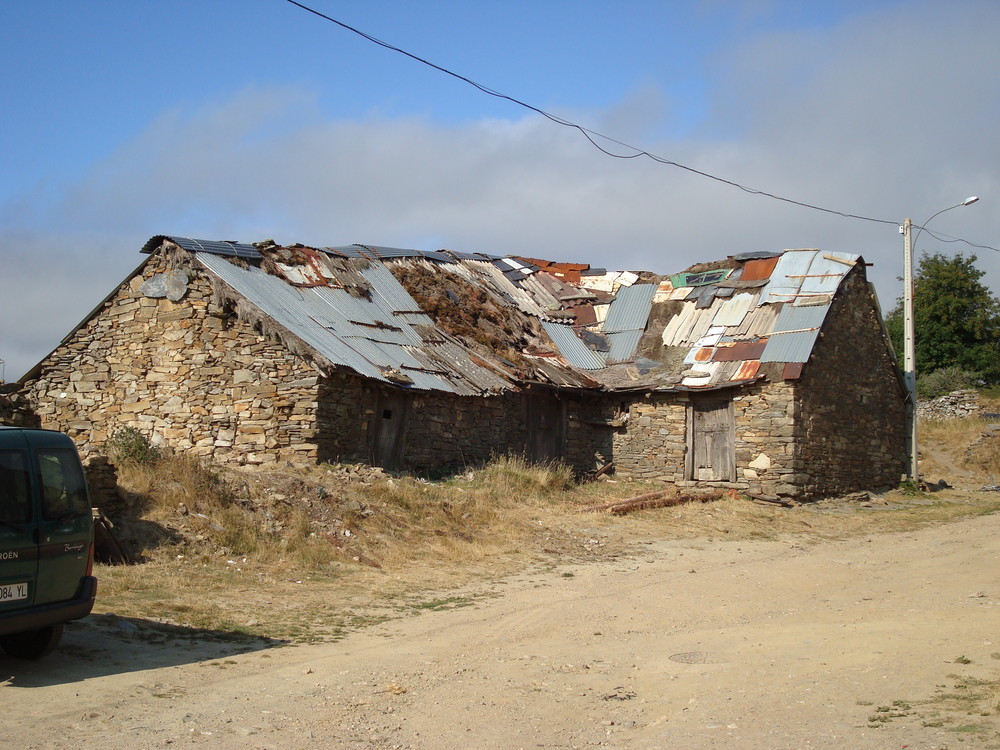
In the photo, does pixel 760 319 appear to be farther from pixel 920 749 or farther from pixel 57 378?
pixel 920 749

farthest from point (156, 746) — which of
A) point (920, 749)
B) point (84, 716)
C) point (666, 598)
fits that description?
point (666, 598)

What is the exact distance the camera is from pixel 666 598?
11.0 metres

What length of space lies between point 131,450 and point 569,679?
8899mm

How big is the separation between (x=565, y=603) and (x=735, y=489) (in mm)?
10658

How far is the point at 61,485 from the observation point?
7.71 m

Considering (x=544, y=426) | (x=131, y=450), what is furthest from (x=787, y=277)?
(x=131, y=450)

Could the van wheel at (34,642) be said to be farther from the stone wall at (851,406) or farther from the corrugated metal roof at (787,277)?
the corrugated metal roof at (787,277)

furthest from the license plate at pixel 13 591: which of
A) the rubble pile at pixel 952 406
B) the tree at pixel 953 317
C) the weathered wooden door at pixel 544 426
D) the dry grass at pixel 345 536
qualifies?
the tree at pixel 953 317

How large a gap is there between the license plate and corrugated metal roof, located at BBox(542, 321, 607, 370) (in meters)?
17.1

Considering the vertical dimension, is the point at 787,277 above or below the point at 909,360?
above

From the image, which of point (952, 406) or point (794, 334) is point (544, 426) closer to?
point (794, 334)

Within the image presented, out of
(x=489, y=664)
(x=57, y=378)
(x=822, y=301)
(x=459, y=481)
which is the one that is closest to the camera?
(x=489, y=664)

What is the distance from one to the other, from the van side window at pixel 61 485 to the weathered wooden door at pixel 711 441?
15406mm

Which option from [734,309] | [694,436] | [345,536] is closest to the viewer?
[345,536]
